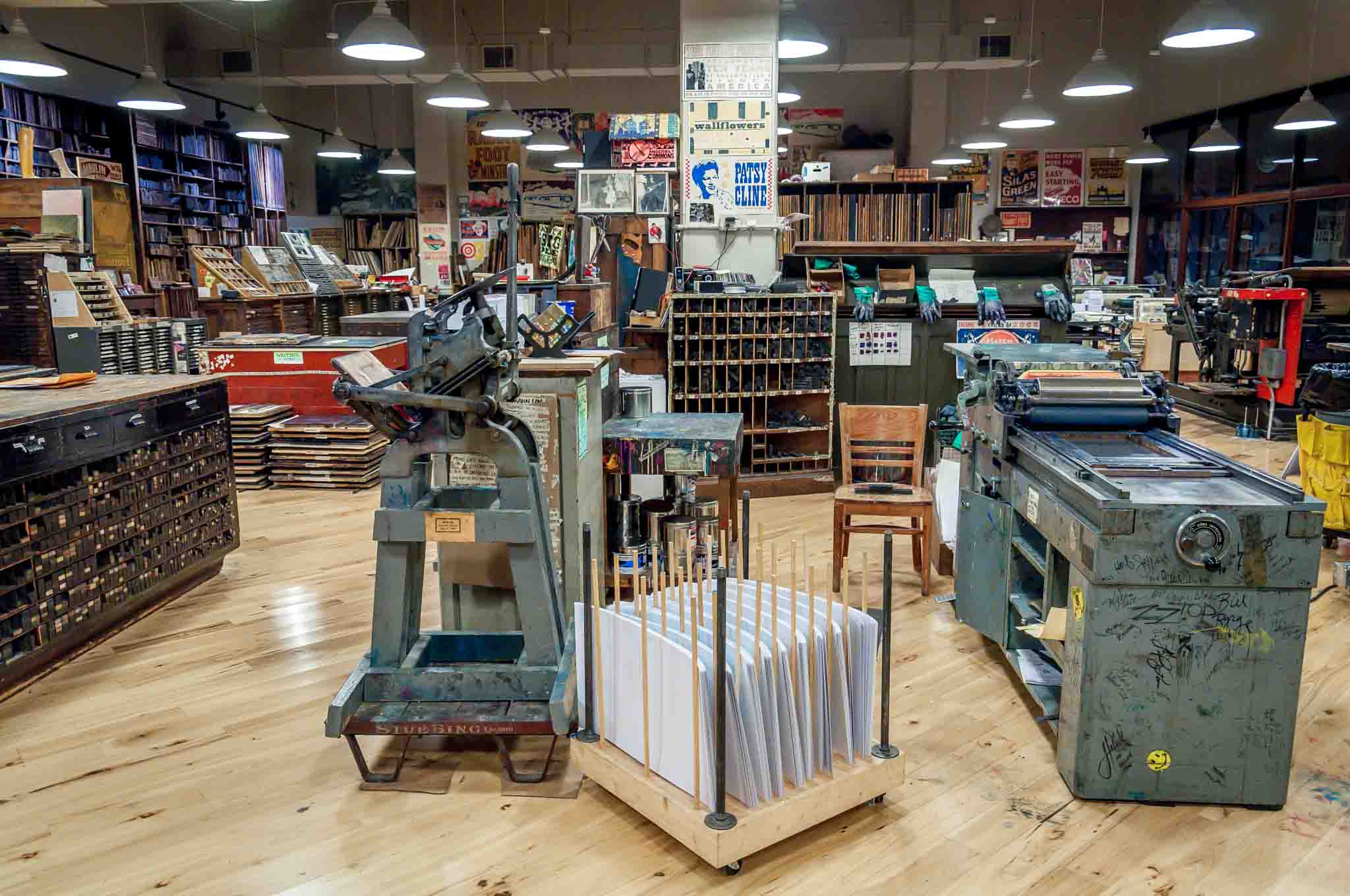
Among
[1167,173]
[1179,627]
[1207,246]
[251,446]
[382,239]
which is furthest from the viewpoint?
[382,239]

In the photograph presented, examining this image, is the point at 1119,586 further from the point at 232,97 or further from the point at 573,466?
the point at 232,97

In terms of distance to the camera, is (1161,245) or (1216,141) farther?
(1161,245)

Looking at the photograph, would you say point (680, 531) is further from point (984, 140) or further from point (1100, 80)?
point (984, 140)

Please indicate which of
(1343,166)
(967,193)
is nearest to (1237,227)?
(1343,166)

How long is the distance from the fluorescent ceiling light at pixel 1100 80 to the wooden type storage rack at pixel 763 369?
2874mm

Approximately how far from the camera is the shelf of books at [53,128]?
957cm

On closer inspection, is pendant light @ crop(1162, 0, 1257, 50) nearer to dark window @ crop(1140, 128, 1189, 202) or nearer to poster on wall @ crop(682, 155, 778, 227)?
poster on wall @ crop(682, 155, 778, 227)

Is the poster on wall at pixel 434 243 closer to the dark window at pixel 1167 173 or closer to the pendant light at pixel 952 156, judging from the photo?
the pendant light at pixel 952 156

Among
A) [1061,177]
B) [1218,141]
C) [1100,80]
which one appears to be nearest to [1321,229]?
[1218,141]

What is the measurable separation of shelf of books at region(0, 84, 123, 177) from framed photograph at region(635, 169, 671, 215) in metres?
5.93

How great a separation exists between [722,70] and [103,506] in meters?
5.02

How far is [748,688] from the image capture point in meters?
2.29

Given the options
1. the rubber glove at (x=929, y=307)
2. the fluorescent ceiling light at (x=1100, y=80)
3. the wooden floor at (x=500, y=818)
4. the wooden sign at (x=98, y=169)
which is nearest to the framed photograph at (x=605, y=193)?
the rubber glove at (x=929, y=307)

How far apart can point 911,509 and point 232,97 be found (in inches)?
523
